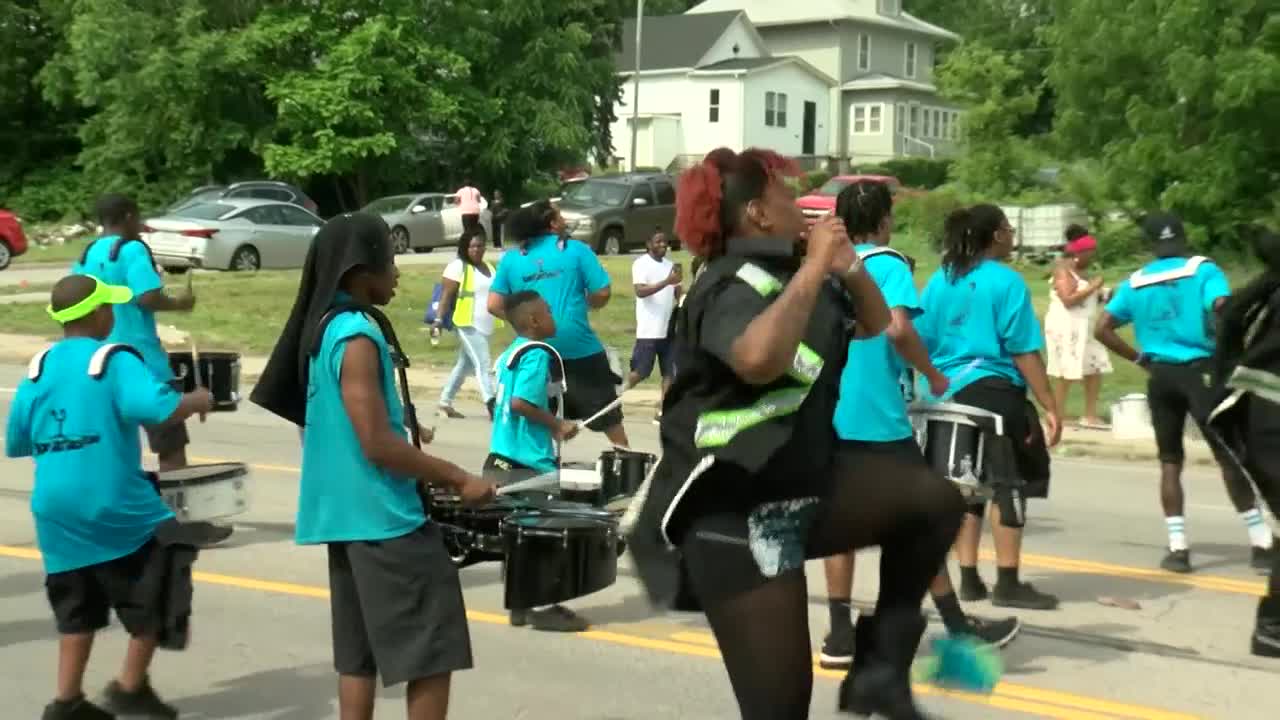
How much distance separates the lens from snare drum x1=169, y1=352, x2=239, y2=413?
27.5 ft

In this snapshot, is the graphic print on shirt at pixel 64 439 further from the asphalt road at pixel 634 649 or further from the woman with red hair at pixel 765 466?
the woman with red hair at pixel 765 466

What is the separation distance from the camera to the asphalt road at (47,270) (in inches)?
1163

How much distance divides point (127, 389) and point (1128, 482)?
881 centimetres

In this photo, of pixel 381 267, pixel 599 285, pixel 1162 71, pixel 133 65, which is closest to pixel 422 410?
pixel 599 285

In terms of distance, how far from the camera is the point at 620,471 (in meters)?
7.82

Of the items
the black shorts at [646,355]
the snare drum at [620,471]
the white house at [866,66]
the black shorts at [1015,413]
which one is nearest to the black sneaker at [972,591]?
the black shorts at [1015,413]

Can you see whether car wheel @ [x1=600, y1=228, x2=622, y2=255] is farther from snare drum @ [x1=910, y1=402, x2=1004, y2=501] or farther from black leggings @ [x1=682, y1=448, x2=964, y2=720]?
black leggings @ [x1=682, y1=448, x2=964, y2=720]

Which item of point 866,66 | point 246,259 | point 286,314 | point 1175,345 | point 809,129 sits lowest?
point 286,314

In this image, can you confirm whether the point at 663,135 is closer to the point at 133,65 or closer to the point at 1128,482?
the point at 133,65

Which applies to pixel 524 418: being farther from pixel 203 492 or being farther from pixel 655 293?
pixel 655 293

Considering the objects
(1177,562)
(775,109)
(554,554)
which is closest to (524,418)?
(554,554)

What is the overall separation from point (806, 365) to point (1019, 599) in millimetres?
4636

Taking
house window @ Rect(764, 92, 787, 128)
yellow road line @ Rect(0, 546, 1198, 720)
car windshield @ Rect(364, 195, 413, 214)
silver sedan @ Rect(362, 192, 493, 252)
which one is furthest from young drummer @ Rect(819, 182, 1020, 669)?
house window @ Rect(764, 92, 787, 128)

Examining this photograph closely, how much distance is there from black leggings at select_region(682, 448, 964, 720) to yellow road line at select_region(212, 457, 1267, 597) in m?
5.10
